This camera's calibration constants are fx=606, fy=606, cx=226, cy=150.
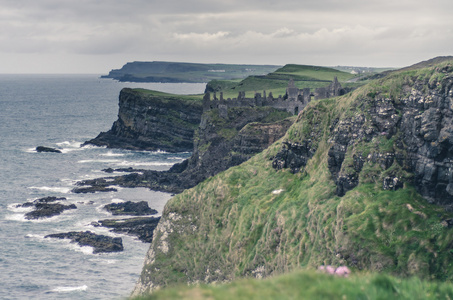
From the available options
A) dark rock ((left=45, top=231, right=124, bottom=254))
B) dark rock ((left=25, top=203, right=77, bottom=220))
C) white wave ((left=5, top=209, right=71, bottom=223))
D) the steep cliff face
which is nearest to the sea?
white wave ((left=5, top=209, right=71, bottom=223))

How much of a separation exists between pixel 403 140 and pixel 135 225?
59.0 m

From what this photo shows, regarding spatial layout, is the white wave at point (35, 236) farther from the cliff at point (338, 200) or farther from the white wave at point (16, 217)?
the cliff at point (338, 200)

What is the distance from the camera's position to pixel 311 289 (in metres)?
22.3

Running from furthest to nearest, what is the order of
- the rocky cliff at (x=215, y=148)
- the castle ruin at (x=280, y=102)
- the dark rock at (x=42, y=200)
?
1. the castle ruin at (x=280, y=102)
2. the rocky cliff at (x=215, y=148)
3. the dark rock at (x=42, y=200)

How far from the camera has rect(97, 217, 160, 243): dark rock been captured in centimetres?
9812

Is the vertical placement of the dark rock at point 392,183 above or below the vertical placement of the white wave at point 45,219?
above

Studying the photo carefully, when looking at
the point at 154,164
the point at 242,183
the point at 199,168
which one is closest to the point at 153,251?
the point at 242,183

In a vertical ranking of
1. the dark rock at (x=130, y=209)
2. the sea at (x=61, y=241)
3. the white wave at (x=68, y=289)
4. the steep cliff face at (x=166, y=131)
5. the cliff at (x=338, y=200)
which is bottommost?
the white wave at (x=68, y=289)

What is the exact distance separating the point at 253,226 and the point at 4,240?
5207 centimetres

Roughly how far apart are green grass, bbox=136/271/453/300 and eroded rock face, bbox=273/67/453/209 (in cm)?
2461

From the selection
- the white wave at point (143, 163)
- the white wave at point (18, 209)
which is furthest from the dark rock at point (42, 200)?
the white wave at point (143, 163)

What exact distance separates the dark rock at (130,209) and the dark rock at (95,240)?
12.7 meters

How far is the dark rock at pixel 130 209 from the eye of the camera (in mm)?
109244

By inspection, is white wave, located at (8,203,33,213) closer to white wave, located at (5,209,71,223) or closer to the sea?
the sea
